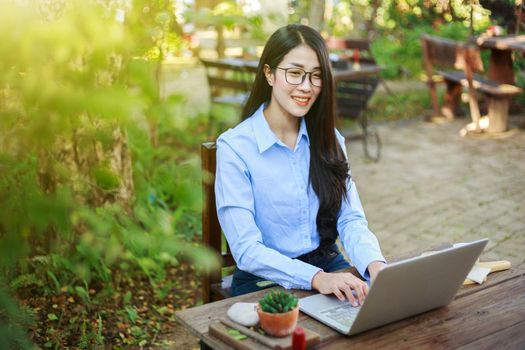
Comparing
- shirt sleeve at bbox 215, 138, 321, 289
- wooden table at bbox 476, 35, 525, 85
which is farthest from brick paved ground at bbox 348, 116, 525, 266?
shirt sleeve at bbox 215, 138, 321, 289

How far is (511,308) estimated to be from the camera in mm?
1951

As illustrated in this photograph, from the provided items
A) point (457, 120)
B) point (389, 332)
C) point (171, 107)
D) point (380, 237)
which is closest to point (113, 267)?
point (380, 237)

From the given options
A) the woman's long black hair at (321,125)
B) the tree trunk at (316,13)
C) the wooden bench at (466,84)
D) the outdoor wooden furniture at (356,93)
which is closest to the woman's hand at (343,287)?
the woman's long black hair at (321,125)

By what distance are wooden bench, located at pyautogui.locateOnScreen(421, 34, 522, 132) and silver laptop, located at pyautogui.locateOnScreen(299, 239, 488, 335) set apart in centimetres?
677

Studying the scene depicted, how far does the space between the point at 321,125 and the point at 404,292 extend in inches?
42.2

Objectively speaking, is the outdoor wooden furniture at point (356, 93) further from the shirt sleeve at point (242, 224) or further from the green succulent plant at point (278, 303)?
the green succulent plant at point (278, 303)

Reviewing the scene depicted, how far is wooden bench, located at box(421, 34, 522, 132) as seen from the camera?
8211 millimetres

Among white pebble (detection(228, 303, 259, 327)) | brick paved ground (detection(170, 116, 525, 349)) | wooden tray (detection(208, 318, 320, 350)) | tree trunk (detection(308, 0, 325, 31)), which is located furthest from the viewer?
tree trunk (detection(308, 0, 325, 31))

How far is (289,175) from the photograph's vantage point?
2.59 metres

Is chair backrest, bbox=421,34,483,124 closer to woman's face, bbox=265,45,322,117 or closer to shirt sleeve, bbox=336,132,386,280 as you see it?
shirt sleeve, bbox=336,132,386,280

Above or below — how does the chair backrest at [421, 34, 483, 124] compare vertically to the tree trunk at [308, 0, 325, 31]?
below

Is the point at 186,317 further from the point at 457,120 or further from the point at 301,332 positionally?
the point at 457,120

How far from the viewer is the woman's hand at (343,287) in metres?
1.97

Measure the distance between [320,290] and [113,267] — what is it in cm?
213
